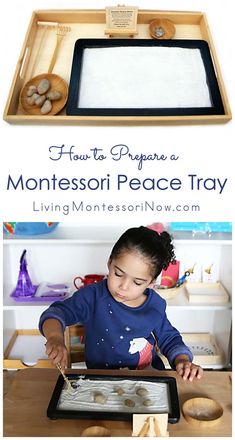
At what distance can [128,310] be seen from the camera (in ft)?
3.34

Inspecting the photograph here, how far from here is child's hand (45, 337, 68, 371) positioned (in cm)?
78

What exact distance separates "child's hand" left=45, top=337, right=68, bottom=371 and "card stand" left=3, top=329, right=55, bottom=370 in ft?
2.45

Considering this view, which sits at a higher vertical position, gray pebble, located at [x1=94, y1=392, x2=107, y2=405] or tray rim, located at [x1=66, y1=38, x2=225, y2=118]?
tray rim, located at [x1=66, y1=38, x2=225, y2=118]

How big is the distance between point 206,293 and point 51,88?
99cm

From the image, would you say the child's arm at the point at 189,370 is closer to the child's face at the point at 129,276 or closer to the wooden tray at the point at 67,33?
the child's face at the point at 129,276

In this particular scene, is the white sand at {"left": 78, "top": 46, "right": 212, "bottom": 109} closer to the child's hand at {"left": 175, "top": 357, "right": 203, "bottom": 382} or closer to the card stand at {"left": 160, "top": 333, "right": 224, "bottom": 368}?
the child's hand at {"left": 175, "top": 357, "right": 203, "bottom": 382}

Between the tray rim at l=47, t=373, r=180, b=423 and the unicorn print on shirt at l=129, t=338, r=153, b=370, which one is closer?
A: the tray rim at l=47, t=373, r=180, b=423

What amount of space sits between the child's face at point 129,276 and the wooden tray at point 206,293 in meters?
0.56

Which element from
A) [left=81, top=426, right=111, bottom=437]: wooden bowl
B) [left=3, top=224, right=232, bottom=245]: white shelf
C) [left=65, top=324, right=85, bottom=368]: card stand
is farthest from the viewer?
[left=65, top=324, right=85, bottom=368]: card stand

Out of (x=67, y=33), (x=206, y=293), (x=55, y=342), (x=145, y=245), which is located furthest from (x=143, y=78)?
(x=206, y=293)

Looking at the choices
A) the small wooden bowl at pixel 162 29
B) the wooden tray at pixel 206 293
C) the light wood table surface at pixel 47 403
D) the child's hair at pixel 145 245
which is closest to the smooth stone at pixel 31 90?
the small wooden bowl at pixel 162 29

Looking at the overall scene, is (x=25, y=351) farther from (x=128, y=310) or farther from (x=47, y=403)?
(x=47, y=403)

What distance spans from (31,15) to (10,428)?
0.67 meters

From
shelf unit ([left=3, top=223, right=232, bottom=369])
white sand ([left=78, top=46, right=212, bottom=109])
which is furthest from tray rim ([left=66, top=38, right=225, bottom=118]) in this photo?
shelf unit ([left=3, top=223, right=232, bottom=369])
